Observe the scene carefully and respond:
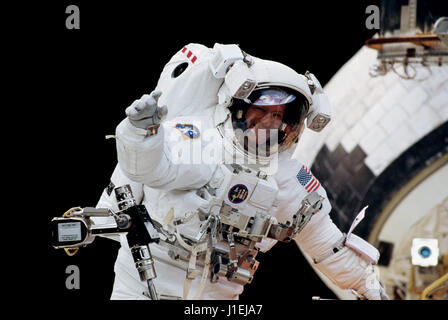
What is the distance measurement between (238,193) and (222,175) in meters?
0.10

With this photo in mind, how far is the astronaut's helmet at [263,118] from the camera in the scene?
3.75 meters

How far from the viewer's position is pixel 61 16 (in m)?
3.87

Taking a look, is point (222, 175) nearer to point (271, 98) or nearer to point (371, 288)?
point (271, 98)

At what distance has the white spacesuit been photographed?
12.1 feet

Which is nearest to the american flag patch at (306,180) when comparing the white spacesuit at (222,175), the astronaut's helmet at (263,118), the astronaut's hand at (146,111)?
the white spacesuit at (222,175)

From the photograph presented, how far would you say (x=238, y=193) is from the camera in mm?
3736

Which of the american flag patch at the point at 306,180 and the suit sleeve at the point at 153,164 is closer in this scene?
the suit sleeve at the point at 153,164

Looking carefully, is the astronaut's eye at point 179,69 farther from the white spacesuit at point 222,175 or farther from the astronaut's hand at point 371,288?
the astronaut's hand at point 371,288

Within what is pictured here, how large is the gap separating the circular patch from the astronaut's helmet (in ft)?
0.53

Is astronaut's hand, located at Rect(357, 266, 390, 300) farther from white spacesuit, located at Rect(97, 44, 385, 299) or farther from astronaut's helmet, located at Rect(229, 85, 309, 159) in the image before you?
astronaut's helmet, located at Rect(229, 85, 309, 159)

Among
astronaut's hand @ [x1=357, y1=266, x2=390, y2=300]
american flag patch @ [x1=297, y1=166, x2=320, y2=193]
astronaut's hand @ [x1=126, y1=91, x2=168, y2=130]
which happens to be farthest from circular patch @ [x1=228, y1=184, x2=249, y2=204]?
astronaut's hand @ [x1=357, y1=266, x2=390, y2=300]

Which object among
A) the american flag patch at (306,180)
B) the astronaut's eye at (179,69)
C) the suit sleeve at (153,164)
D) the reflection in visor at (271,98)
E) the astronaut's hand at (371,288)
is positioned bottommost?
the astronaut's hand at (371,288)

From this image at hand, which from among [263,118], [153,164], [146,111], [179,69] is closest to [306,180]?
[263,118]

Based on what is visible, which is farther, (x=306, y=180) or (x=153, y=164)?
(x=306, y=180)
